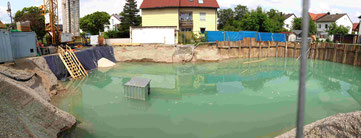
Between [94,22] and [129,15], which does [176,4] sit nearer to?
[129,15]

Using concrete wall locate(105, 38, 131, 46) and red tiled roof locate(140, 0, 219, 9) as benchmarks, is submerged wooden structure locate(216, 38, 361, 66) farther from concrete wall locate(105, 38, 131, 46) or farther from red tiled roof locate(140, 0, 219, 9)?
concrete wall locate(105, 38, 131, 46)

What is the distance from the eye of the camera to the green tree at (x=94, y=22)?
206ft

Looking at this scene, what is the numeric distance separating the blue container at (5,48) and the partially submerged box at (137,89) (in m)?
7.44

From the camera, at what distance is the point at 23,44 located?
17656 millimetres

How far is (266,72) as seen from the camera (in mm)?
23969

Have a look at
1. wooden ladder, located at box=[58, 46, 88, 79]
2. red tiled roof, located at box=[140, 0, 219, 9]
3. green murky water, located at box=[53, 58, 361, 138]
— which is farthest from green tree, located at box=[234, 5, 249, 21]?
wooden ladder, located at box=[58, 46, 88, 79]

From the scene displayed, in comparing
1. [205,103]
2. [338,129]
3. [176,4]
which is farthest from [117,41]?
[338,129]

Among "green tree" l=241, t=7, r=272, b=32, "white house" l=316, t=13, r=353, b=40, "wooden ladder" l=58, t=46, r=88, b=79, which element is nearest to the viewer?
"wooden ladder" l=58, t=46, r=88, b=79

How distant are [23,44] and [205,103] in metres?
13.9

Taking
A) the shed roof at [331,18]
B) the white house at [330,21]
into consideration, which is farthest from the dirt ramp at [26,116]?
the shed roof at [331,18]

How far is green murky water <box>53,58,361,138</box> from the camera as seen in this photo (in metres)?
10.6

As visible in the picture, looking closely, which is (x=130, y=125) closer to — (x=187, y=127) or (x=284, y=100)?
(x=187, y=127)

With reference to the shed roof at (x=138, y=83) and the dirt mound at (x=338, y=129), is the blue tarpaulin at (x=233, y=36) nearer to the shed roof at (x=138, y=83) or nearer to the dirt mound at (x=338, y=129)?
the shed roof at (x=138, y=83)

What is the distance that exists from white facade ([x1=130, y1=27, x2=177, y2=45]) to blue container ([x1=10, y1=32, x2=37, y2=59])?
15.3m
